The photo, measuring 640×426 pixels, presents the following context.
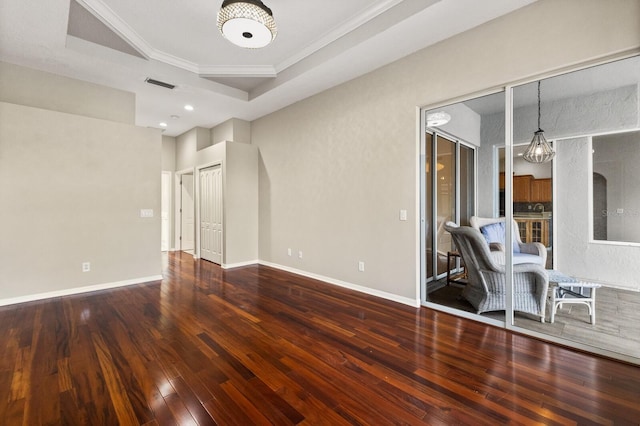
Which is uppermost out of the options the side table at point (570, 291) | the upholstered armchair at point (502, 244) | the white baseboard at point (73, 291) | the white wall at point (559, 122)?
the white wall at point (559, 122)

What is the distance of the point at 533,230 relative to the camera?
9.21ft

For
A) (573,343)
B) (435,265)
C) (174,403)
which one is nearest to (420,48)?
(435,265)

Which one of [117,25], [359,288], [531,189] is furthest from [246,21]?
[359,288]

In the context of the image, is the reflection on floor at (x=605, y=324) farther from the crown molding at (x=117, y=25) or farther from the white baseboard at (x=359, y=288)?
the crown molding at (x=117, y=25)

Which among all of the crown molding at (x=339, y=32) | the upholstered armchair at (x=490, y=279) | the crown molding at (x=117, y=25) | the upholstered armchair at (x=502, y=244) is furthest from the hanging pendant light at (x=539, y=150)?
the crown molding at (x=117, y=25)

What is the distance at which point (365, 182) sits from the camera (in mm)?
4082

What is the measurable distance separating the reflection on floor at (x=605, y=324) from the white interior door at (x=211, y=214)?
5259 millimetres

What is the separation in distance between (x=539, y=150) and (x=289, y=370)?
303 cm

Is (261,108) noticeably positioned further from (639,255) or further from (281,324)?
(639,255)

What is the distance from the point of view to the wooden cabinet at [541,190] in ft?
9.02

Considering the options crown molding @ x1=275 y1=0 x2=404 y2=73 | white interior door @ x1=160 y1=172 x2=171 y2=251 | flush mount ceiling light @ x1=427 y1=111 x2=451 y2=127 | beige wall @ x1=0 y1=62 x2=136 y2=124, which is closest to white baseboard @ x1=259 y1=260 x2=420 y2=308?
flush mount ceiling light @ x1=427 y1=111 x2=451 y2=127

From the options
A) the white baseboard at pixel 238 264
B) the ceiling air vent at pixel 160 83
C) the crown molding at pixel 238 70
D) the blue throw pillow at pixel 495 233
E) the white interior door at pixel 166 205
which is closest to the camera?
the blue throw pillow at pixel 495 233

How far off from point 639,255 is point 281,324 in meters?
3.19

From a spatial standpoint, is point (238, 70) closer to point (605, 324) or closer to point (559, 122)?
point (559, 122)
